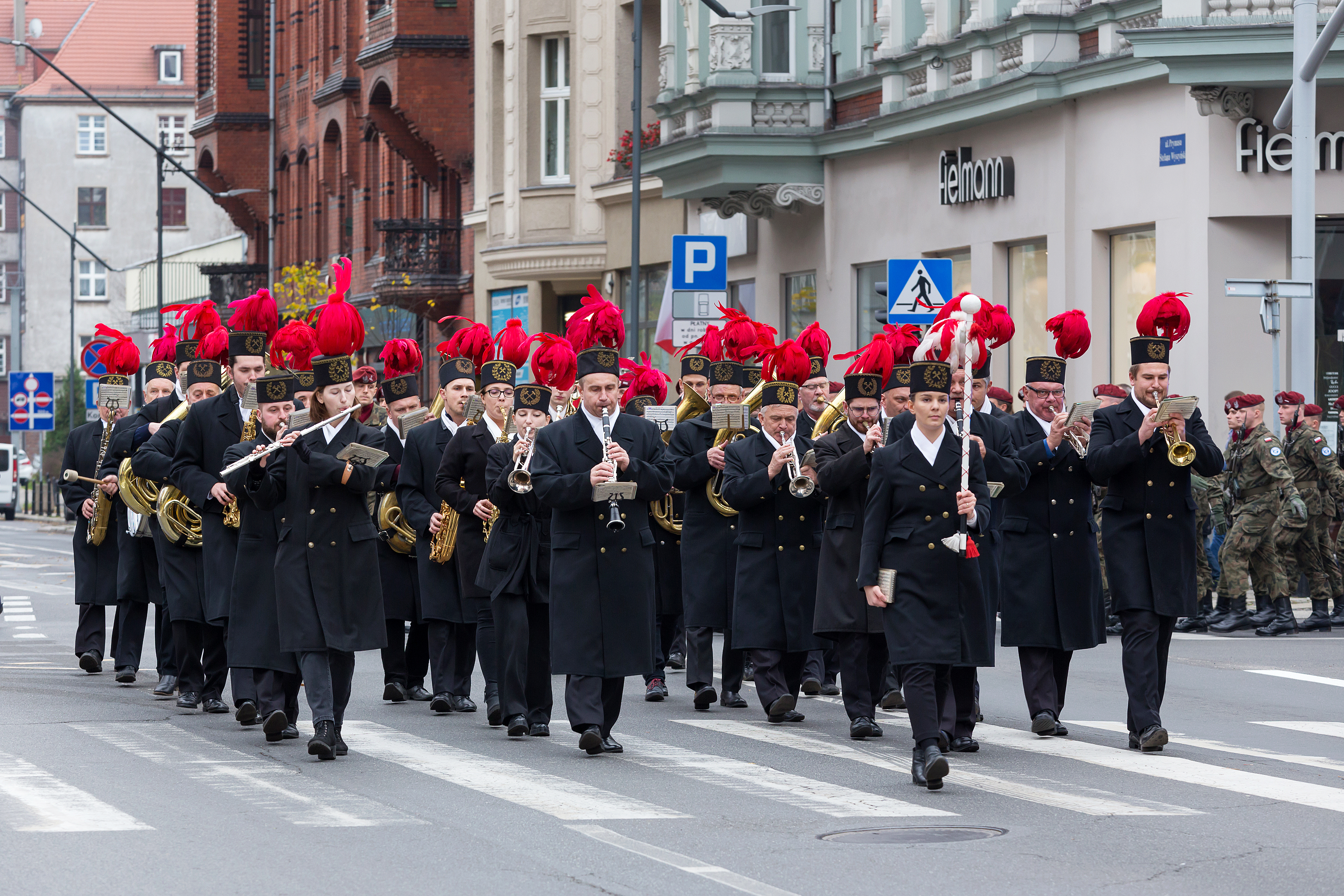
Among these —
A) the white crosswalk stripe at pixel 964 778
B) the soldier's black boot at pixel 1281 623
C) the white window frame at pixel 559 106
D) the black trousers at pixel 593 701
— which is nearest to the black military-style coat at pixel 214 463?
the black trousers at pixel 593 701

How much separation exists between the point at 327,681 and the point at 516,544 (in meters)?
1.33

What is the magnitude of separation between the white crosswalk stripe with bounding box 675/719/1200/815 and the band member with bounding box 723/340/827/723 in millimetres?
409

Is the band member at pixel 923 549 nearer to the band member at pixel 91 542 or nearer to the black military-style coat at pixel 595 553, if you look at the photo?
the black military-style coat at pixel 595 553

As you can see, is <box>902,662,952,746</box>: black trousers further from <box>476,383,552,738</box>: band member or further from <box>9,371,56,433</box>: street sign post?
<box>9,371,56,433</box>: street sign post

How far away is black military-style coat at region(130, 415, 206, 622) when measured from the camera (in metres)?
13.2

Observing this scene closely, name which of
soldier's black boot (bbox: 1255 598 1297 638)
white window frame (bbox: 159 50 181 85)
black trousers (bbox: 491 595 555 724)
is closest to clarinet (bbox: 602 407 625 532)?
black trousers (bbox: 491 595 555 724)

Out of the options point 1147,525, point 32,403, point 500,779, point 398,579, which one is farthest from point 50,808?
point 32,403

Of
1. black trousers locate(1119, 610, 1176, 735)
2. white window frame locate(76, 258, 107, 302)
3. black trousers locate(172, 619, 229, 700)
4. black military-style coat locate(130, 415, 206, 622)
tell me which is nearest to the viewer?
black trousers locate(1119, 610, 1176, 735)

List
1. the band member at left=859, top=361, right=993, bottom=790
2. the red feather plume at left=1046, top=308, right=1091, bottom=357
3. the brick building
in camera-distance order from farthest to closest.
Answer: the brick building
the red feather plume at left=1046, top=308, right=1091, bottom=357
the band member at left=859, top=361, right=993, bottom=790

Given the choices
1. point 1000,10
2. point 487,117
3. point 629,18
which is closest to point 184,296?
point 487,117

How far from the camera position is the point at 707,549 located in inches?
555

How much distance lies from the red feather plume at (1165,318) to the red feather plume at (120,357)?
7.29 metres

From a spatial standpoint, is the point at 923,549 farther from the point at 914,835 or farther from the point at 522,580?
the point at 522,580

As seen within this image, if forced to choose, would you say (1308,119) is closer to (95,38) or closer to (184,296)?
(184,296)
